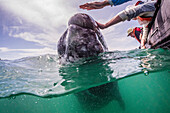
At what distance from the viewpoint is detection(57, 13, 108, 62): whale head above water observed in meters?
2.40

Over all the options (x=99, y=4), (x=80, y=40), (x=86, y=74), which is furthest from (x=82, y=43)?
(x=99, y=4)

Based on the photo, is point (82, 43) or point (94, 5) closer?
point (82, 43)

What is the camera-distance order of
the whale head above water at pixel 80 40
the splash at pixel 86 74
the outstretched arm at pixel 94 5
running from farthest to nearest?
the splash at pixel 86 74 → the outstretched arm at pixel 94 5 → the whale head above water at pixel 80 40

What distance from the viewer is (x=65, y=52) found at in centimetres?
254

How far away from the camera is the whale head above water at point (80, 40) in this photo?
2.40 metres

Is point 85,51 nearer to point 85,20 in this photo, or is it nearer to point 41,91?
point 85,20

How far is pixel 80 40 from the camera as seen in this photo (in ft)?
7.86

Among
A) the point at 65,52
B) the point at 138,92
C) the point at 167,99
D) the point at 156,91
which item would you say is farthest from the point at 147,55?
the point at 138,92

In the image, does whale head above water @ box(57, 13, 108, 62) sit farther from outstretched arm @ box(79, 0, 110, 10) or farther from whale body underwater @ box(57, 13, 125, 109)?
outstretched arm @ box(79, 0, 110, 10)

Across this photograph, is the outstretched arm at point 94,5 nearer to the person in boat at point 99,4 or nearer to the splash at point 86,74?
the person in boat at point 99,4

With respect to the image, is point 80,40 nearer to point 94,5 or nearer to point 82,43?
point 82,43

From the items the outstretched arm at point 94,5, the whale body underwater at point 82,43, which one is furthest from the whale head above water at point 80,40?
the outstretched arm at point 94,5

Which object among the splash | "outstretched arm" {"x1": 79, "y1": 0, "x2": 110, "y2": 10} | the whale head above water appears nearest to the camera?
the whale head above water

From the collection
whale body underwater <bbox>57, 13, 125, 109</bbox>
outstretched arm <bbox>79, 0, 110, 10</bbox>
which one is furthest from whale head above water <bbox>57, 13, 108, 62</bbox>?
outstretched arm <bbox>79, 0, 110, 10</bbox>
